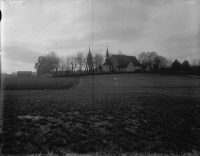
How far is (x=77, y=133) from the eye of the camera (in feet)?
17.6

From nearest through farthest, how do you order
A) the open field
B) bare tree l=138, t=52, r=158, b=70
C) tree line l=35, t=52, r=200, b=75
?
the open field
tree line l=35, t=52, r=200, b=75
bare tree l=138, t=52, r=158, b=70

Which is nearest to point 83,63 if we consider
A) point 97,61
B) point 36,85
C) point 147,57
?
point 97,61

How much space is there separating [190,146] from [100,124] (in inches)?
136

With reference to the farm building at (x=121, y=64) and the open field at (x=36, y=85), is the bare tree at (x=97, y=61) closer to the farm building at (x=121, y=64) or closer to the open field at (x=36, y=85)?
the farm building at (x=121, y=64)

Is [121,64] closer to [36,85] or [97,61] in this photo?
[97,61]

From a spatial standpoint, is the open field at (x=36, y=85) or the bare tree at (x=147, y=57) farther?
the bare tree at (x=147, y=57)

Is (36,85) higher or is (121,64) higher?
(121,64)

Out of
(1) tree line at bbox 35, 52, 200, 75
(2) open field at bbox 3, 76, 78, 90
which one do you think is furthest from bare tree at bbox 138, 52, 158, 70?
(2) open field at bbox 3, 76, 78, 90

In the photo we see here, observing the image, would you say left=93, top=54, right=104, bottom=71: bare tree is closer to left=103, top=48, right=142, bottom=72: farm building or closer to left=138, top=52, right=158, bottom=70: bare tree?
left=103, top=48, right=142, bottom=72: farm building

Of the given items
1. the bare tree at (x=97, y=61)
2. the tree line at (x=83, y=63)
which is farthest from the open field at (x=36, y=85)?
the bare tree at (x=97, y=61)

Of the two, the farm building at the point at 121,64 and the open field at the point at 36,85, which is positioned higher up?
the farm building at the point at 121,64

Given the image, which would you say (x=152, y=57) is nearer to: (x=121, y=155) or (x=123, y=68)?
(x=123, y=68)

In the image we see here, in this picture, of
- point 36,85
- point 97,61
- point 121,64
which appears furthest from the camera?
point 97,61

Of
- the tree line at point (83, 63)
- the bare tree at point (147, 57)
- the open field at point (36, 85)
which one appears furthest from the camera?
the bare tree at point (147, 57)
